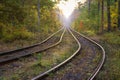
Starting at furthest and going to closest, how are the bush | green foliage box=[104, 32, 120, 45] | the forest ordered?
green foliage box=[104, 32, 120, 45], the bush, the forest

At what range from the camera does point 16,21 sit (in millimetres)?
22984

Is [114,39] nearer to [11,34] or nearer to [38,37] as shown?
[38,37]

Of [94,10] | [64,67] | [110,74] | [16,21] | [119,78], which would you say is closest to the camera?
[119,78]

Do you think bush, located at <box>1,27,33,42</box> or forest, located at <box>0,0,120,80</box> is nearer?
forest, located at <box>0,0,120,80</box>

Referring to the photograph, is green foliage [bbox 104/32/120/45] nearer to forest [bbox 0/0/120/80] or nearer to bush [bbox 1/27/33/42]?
forest [bbox 0/0/120/80]

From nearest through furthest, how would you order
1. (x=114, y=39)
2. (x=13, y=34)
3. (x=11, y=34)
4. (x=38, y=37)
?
(x=11, y=34) → (x=13, y=34) → (x=114, y=39) → (x=38, y=37)

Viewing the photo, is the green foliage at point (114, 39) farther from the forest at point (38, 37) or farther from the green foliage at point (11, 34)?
the green foliage at point (11, 34)

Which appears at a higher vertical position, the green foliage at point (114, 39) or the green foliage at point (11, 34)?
the green foliage at point (11, 34)

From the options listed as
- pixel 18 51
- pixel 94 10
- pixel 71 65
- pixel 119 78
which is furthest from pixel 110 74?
pixel 94 10

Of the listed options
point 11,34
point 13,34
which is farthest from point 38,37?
point 11,34

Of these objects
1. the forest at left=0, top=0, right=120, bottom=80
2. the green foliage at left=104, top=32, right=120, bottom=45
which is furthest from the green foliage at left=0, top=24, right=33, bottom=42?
the green foliage at left=104, top=32, right=120, bottom=45

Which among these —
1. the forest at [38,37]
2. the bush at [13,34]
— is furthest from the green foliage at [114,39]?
the bush at [13,34]

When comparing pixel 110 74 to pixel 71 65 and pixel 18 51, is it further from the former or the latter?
pixel 18 51

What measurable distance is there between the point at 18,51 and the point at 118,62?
22.0ft
